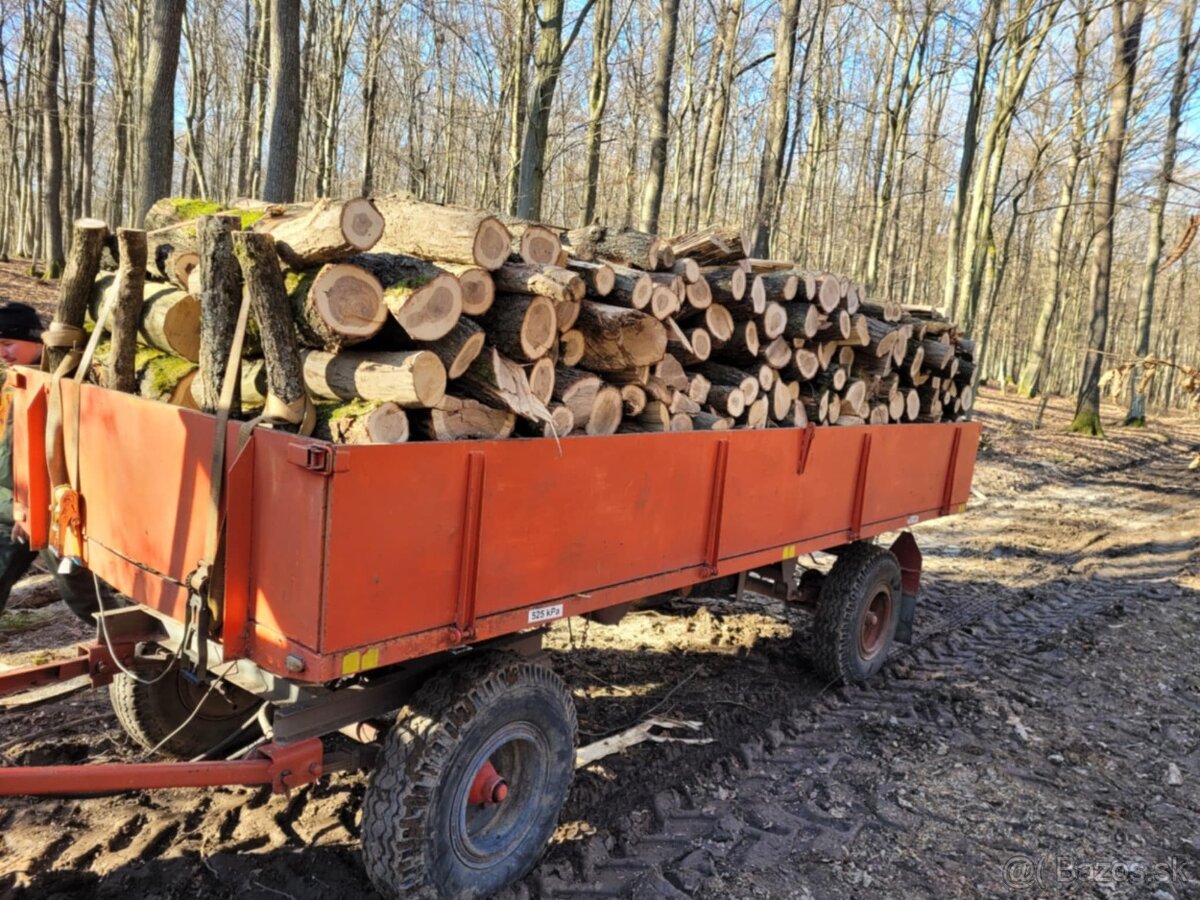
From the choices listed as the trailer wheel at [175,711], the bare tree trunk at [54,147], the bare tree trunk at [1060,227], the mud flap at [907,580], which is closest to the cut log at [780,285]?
the mud flap at [907,580]

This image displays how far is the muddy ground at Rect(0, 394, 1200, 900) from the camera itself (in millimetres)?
3350

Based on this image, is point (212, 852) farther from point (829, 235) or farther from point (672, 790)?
point (829, 235)

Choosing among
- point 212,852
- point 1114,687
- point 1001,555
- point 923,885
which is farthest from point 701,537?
point 1001,555

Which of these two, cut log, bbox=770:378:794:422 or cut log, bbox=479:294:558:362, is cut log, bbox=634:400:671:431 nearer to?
cut log, bbox=479:294:558:362

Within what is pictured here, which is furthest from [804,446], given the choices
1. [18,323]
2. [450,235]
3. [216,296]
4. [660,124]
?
[660,124]

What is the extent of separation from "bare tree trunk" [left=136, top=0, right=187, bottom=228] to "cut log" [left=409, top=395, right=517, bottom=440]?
7.19m

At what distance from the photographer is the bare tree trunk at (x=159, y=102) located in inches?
333

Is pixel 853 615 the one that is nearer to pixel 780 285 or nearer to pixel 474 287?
pixel 780 285

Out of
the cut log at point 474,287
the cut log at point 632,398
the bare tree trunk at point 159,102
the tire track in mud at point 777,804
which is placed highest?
the bare tree trunk at point 159,102

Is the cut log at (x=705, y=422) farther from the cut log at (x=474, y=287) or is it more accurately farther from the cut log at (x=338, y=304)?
the cut log at (x=338, y=304)

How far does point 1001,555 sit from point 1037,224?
117 ft

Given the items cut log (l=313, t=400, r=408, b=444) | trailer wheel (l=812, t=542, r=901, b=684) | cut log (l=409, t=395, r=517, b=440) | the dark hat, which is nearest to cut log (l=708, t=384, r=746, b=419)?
cut log (l=409, t=395, r=517, b=440)

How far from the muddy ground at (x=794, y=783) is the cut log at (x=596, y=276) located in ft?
7.91

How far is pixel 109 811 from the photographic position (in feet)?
11.5
